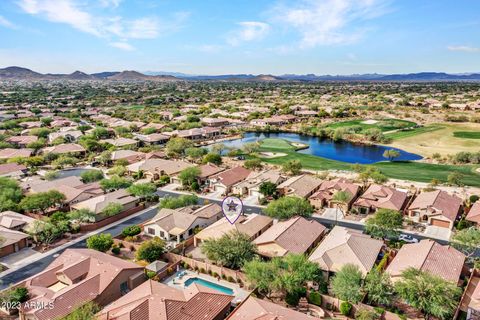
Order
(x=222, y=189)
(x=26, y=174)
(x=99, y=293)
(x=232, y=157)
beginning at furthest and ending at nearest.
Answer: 1. (x=232, y=157)
2. (x=26, y=174)
3. (x=222, y=189)
4. (x=99, y=293)

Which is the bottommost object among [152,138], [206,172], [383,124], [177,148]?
[206,172]

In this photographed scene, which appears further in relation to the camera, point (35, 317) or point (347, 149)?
point (347, 149)

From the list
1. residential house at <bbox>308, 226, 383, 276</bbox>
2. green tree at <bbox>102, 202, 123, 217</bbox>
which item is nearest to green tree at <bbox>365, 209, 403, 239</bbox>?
residential house at <bbox>308, 226, 383, 276</bbox>

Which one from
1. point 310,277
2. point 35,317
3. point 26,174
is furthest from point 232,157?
point 35,317

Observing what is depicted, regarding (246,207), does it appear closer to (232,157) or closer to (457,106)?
(232,157)

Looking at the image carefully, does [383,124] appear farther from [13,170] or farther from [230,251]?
[13,170]

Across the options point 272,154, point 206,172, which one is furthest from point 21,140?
point 272,154
